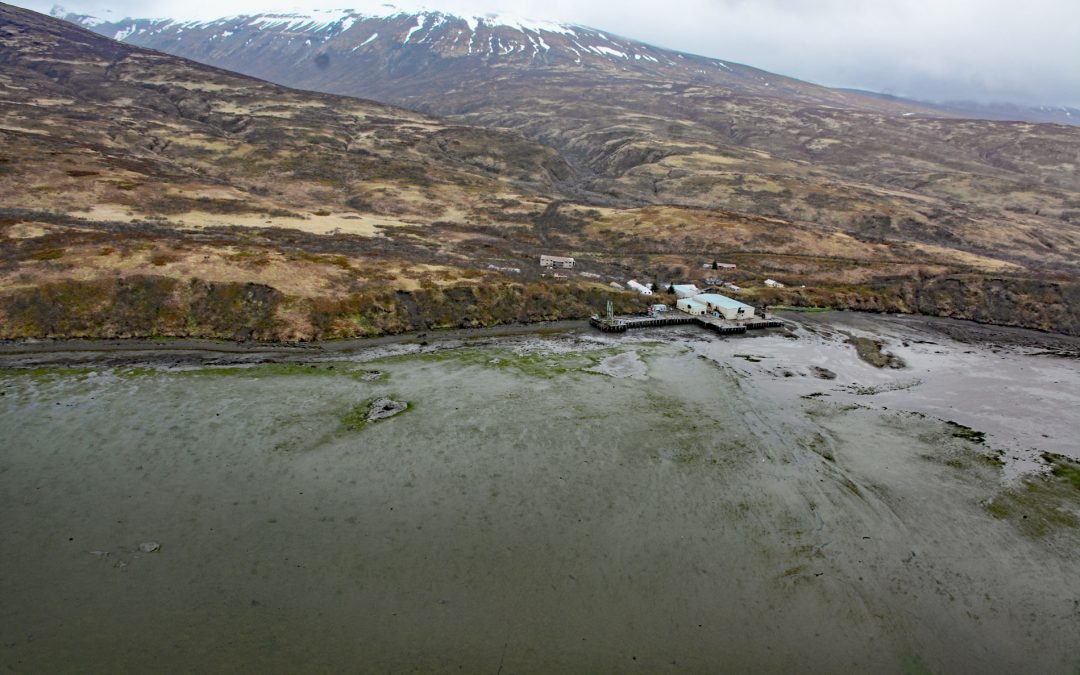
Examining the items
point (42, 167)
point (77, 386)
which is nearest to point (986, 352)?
point (77, 386)

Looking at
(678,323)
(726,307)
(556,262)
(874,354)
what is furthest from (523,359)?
(874,354)

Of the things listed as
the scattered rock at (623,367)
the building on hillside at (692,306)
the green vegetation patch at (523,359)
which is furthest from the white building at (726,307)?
the green vegetation patch at (523,359)

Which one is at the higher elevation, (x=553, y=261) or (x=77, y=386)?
(x=553, y=261)

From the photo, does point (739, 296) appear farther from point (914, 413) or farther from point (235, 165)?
point (235, 165)

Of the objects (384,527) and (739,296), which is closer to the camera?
(384,527)

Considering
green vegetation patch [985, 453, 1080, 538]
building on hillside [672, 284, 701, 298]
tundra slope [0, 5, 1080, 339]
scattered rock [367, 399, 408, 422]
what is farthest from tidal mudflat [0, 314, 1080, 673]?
building on hillside [672, 284, 701, 298]

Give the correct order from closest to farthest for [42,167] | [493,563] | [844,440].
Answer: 1. [493,563]
2. [844,440]
3. [42,167]

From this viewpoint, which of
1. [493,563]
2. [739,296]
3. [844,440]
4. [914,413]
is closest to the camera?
[493,563]

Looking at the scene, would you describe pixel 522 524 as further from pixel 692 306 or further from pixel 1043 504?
pixel 692 306

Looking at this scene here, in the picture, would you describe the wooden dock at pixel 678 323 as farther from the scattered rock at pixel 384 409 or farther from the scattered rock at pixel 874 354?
the scattered rock at pixel 384 409
